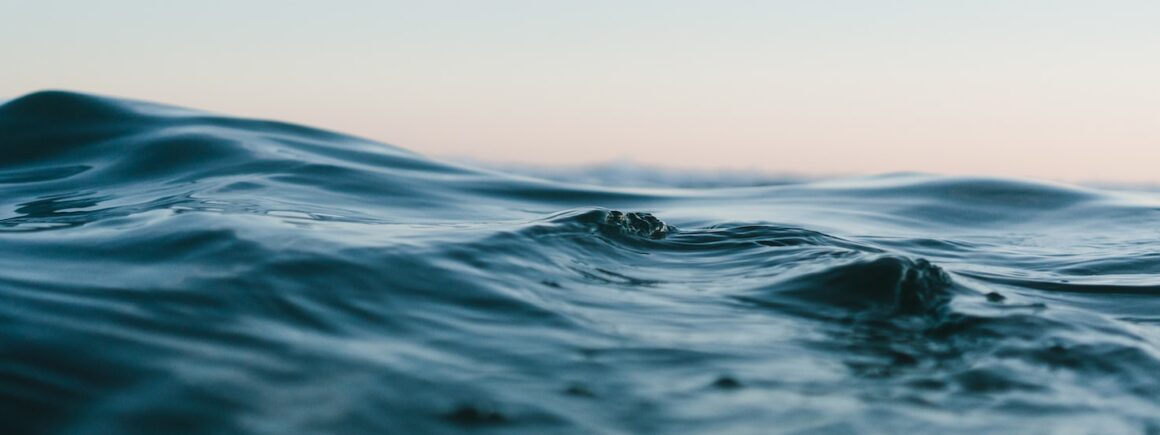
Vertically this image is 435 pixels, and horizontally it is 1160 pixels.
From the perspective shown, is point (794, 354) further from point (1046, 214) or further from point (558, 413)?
point (1046, 214)

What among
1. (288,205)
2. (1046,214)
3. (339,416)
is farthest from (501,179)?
(339,416)

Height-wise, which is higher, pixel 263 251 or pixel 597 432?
pixel 263 251

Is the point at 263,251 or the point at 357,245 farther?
the point at 357,245

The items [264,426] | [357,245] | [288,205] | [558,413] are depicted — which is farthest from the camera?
[288,205]

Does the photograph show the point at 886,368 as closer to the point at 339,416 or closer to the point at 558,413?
the point at 558,413

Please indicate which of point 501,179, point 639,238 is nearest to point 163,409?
point 639,238

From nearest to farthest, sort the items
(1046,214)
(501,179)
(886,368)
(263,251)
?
(886,368)
(263,251)
(1046,214)
(501,179)
